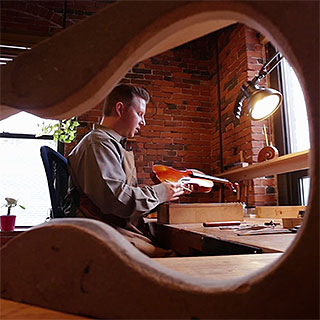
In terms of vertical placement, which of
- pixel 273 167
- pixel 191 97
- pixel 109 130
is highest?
pixel 191 97

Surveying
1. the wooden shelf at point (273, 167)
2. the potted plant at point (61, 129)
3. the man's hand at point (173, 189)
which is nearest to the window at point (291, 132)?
the wooden shelf at point (273, 167)

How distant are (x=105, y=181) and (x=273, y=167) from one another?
1.78m

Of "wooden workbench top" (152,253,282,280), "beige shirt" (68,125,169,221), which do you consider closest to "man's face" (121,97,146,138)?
"beige shirt" (68,125,169,221)

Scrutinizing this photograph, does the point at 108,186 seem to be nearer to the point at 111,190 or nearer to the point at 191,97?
the point at 111,190

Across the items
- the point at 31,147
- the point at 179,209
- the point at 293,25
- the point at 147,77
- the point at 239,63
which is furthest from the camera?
the point at 147,77

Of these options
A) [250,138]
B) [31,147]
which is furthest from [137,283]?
[31,147]

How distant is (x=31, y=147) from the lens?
3562 mm

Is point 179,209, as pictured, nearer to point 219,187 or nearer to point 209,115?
point 219,187

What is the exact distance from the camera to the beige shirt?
1.47 meters

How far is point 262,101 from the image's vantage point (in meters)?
1.95

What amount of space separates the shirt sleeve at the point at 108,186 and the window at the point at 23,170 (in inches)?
85.7

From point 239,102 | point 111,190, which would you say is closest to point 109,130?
point 111,190

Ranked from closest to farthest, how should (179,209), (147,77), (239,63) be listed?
(179,209), (239,63), (147,77)

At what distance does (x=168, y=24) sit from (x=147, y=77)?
3.63 m
